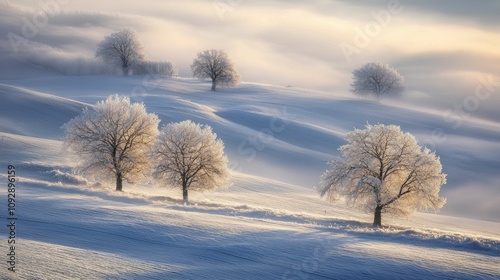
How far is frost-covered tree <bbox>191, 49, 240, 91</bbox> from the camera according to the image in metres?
98.8

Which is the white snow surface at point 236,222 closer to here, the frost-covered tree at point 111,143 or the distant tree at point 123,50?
the frost-covered tree at point 111,143

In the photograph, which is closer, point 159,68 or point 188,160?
point 188,160

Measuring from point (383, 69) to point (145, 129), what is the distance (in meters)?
90.7

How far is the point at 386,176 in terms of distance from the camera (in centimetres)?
3042

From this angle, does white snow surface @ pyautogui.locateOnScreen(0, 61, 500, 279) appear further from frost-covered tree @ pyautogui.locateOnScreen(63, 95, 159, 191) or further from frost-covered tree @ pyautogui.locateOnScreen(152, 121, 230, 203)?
frost-covered tree @ pyautogui.locateOnScreen(152, 121, 230, 203)

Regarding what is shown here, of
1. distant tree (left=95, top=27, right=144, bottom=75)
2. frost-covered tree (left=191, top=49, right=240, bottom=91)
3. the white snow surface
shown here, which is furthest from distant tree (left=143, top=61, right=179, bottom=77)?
the white snow surface

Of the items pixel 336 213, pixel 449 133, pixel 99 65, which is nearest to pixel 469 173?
pixel 449 133

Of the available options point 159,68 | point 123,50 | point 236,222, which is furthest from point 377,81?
point 236,222

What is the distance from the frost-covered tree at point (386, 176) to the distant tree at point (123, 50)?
92.4 meters

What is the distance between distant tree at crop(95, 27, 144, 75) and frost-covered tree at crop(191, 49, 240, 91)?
21.7 meters

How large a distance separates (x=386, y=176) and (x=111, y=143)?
22.4 meters

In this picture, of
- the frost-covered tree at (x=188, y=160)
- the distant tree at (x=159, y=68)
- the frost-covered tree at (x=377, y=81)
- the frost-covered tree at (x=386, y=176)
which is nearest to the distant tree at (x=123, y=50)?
the distant tree at (x=159, y=68)

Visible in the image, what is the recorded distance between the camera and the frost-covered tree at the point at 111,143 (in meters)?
35.8

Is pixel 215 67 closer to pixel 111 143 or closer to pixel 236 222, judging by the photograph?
pixel 111 143
